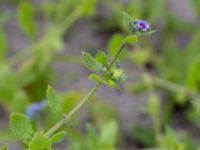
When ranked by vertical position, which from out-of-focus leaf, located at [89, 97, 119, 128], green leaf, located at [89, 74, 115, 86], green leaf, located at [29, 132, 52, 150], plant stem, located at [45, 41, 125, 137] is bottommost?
green leaf, located at [29, 132, 52, 150]

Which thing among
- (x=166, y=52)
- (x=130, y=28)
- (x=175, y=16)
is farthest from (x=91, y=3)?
(x=130, y=28)

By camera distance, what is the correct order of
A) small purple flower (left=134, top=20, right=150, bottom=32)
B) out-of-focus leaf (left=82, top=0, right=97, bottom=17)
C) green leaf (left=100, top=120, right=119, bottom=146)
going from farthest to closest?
out-of-focus leaf (left=82, top=0, right=97, bottom=17) < green leaf (left=100, top=120, right=119, bottom=146) < small purple flower (left=134, top=20, right=150, bottom=32)

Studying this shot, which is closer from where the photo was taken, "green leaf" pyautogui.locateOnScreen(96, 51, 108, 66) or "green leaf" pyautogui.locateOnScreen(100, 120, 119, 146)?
"green leaf" pyautogui.locateOnScreen(96, 51, 108, 66)

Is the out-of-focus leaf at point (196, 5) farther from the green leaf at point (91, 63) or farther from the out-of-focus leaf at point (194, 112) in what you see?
the green leaf at point (91, 63)

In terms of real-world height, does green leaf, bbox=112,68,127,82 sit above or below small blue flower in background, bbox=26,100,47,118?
below

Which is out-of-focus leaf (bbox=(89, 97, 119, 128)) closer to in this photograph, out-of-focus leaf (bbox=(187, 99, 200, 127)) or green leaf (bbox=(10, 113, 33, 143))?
out-of-focus leaf (bbox=(187, 99, 200, 127))

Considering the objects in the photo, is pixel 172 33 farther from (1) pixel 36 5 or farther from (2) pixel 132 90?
(1) pixel 36 5

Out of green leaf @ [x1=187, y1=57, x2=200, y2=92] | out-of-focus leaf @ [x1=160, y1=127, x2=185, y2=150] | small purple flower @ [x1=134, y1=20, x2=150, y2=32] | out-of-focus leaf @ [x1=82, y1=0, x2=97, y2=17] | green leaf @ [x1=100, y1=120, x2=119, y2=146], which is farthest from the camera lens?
out-of-focus leaf @ [x1=82, y1=0, x2=97, y2=17]

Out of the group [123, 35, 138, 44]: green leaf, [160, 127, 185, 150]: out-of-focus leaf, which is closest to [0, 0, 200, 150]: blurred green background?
[160, 127, 185, 150]: out-of-focus leaf
